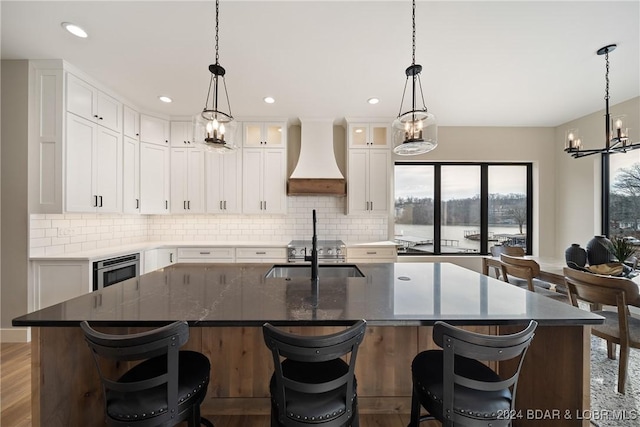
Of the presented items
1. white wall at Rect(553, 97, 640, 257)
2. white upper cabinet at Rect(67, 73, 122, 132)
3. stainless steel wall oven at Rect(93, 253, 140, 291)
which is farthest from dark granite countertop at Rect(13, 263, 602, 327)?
white wall at Rect(553, 97, 640, 257)

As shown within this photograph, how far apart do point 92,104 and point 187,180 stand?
1442mm

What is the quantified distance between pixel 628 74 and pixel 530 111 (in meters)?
1.05

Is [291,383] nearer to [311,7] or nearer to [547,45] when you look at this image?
[311,7]

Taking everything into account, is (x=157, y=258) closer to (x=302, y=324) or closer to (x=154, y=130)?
(x=154, y=130)

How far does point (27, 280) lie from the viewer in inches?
104

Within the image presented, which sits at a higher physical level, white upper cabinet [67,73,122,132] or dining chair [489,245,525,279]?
white upper cabinet [67,73,122,132]

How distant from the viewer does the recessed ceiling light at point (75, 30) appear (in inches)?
84.0

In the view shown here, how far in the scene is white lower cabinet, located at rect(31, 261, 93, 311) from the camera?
2686 millimetres

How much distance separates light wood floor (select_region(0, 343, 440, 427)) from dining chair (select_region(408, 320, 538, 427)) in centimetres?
64

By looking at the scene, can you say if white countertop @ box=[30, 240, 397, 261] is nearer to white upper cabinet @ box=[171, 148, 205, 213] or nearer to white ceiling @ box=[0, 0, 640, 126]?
white upper cabinet @ box=[171, 148, 205, 213]

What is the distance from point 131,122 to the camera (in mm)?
3605

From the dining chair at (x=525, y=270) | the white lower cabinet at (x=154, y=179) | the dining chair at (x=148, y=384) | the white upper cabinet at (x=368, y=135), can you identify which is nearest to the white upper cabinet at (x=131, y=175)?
the white lower cabinet at (x=154, y=179)

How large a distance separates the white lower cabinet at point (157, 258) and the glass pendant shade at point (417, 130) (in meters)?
3.61

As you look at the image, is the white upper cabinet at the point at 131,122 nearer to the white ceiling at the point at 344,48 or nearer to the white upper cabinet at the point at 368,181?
the white ceiling at the point at 344,48
